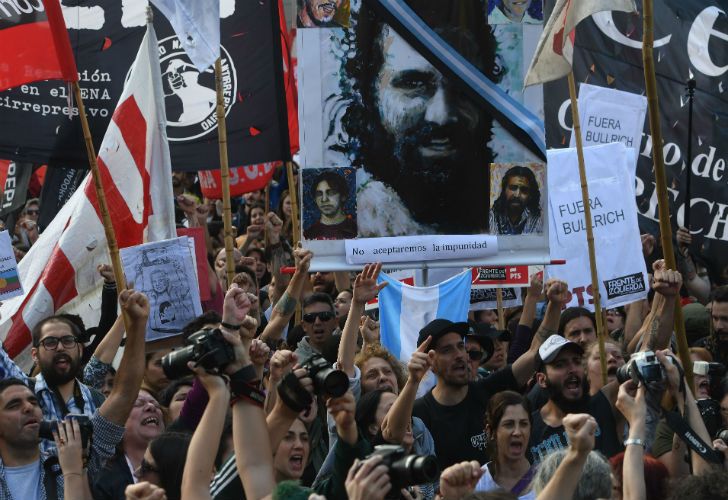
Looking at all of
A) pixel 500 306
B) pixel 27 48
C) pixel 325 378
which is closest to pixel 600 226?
pixel 500 306

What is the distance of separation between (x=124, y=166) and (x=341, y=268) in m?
1.72

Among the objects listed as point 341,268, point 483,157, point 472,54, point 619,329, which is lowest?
point 619,329

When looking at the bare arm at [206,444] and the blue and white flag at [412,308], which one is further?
the blue and white flag at [412,308]

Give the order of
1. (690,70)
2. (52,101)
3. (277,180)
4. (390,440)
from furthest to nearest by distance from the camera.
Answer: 1. (277,180)
2. (690,70)
3. (52,101)
4. (390,440)

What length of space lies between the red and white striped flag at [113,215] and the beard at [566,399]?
9.98 ft

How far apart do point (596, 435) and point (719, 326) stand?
2.20 m

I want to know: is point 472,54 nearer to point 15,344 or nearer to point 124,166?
point 124,166

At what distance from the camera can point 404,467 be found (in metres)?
3.98

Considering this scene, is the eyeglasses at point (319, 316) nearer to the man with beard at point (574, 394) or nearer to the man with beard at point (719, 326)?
the man with beard at point (574, 394)

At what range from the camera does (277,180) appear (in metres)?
17.0

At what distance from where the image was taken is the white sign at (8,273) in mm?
8375

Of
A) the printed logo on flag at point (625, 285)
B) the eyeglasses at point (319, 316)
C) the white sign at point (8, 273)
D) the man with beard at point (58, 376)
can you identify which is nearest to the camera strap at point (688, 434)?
the man with beard at point (58, 376)

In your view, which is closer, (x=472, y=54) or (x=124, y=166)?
(x=472, y=54)

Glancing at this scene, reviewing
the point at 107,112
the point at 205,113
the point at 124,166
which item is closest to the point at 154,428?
the point at 124,166
